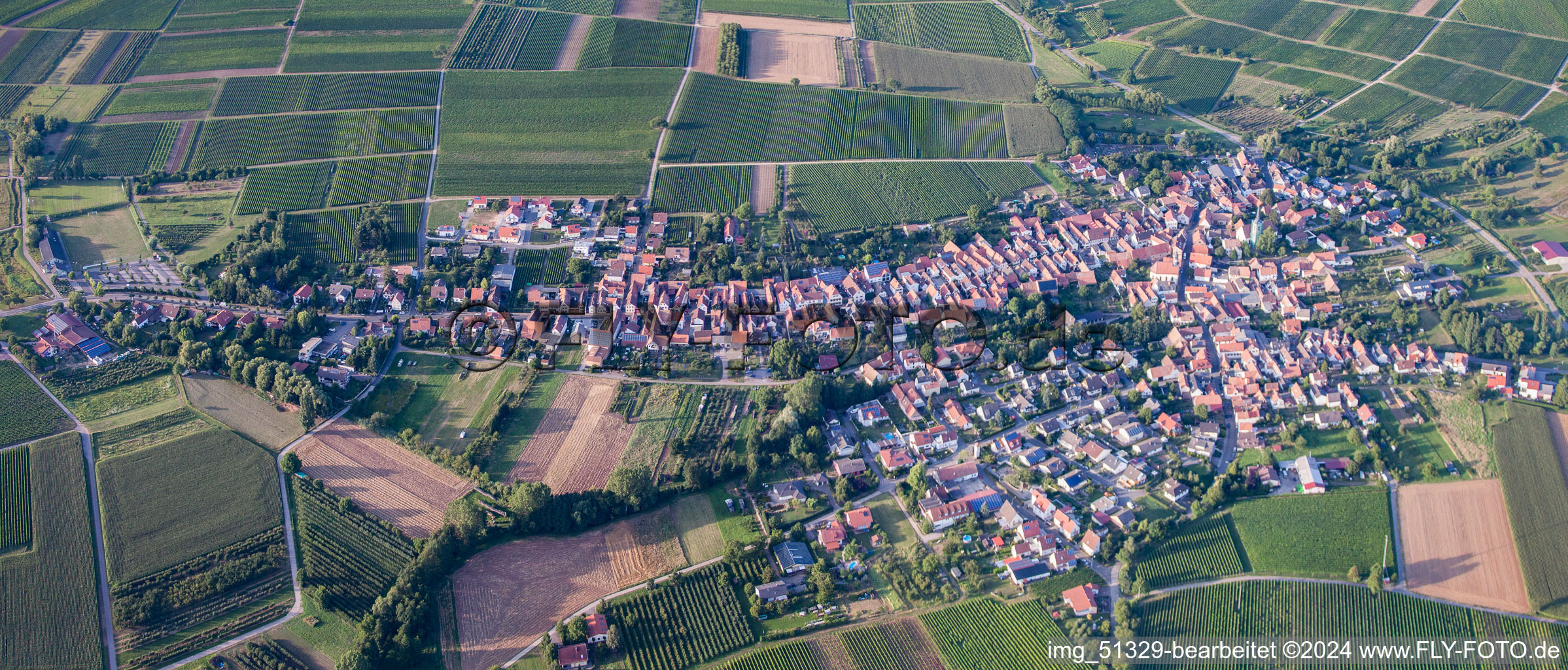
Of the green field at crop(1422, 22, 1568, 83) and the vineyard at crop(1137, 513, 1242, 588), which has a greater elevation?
the green field at crop(1422, 22, 1568, 83)

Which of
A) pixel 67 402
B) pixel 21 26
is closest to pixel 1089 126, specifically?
pixel 67 402

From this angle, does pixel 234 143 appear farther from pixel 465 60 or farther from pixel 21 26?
pixel 21 26

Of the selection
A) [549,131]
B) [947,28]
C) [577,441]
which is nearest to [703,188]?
[549,131]

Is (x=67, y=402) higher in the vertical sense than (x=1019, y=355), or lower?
lower

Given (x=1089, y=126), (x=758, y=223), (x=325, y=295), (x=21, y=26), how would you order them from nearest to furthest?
(x=325, y=295) → (x=758, y=223) → (x=1089, y=126) → (x=21, y=26)

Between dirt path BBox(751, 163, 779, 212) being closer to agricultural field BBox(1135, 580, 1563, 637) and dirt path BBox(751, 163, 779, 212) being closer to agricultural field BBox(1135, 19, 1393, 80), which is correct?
agricultural field BBox(1135, 580, 1563, 637)

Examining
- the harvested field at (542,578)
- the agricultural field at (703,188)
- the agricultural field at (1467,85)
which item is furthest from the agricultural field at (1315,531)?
the agricultural field at (1467,85)

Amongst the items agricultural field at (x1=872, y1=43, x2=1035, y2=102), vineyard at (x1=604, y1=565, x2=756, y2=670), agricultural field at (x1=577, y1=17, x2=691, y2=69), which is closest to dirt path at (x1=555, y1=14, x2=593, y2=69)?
agricultural field at (x1=577, y1=17, x2=691, y2=69)
